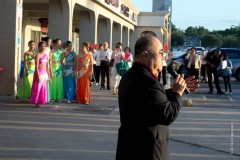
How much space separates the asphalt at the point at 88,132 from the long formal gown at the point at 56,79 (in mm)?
255

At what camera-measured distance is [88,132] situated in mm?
9281

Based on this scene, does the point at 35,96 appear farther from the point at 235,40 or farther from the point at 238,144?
the point at 235,40

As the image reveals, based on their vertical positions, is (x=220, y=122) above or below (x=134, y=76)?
below

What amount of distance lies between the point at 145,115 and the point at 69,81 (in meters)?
9.84

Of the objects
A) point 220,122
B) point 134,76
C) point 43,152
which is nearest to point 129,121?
point 134,76

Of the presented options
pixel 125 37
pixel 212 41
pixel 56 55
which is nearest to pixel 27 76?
pixel 56 55

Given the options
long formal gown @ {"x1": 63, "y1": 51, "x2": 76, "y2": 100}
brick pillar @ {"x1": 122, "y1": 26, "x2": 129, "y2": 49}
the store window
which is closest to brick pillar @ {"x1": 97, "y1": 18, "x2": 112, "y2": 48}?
the store window

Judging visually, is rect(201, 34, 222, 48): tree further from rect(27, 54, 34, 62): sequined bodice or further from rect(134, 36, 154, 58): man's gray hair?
rect(134, 36, 154, 58): man's gray hair

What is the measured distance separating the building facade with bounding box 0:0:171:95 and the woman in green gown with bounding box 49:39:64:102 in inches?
59.1

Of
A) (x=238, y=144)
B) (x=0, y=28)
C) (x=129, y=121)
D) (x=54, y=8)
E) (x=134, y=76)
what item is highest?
(x=54, y=8)

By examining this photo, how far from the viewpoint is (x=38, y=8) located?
81.3 feet

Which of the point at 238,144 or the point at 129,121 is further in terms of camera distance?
the point at 238,144

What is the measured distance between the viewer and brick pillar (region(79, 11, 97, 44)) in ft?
78.5

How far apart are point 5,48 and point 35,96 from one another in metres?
2.67
